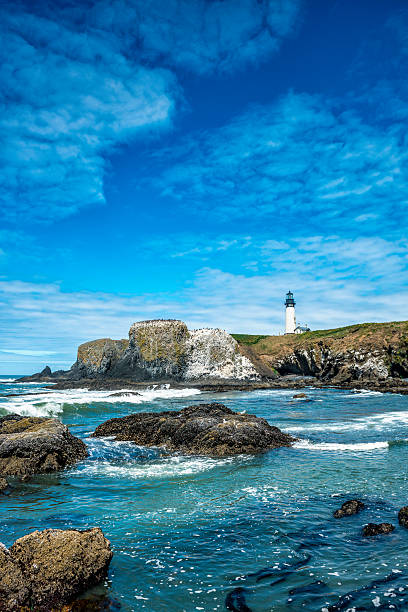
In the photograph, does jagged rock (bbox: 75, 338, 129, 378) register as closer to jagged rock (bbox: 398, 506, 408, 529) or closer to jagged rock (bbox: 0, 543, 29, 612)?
jagged rock (bbox: 398, 506, 408, 529)

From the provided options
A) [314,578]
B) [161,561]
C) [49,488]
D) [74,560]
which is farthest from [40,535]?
[49,488]

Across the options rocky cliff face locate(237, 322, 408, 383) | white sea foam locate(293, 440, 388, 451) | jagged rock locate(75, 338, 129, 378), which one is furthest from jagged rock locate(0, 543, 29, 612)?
jagged rock locate(75, 338, 129, 378)

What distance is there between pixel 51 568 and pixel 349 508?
6.14 metres

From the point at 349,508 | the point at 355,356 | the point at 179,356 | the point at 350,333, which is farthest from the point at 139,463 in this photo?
the point at 350,333

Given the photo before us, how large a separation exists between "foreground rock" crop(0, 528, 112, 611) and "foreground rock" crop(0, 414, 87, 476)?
786 centimetres

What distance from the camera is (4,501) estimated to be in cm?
1044

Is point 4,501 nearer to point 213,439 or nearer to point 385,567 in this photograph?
point 213,439

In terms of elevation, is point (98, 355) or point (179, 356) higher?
point (98, 355)

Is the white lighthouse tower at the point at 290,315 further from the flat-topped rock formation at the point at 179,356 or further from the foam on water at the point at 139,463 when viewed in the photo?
the foam on water at the point at 139,463

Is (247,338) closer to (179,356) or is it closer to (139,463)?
(179,356)

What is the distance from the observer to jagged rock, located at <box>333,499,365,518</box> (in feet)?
28.7

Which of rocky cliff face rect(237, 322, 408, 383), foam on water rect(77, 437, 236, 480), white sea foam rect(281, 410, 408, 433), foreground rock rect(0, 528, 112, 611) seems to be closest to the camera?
foreground rock rect(0, 528, 112, 611)

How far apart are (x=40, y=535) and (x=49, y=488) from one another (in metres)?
5.86

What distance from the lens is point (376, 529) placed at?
780cm
